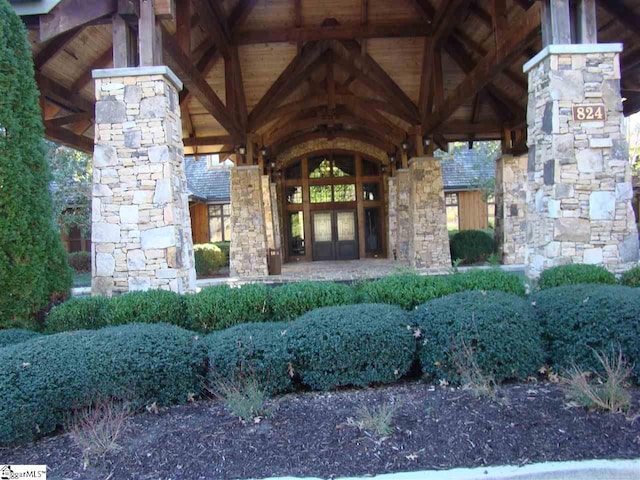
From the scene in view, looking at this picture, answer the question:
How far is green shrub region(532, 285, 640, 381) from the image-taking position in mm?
3602

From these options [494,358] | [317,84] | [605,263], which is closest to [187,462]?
[494,358]

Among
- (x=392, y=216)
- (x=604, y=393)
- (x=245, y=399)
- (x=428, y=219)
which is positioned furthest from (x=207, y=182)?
(x=604, y=393)

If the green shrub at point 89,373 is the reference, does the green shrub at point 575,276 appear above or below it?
above

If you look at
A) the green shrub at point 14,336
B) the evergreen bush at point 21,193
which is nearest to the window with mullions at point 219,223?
the evergreen bush at point 21,193

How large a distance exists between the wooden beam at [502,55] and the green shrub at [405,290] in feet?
13.5

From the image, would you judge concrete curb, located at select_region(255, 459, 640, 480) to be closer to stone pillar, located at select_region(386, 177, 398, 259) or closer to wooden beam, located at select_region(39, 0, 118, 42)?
wooden beam, located at select_region(39, 0, 118, 42)

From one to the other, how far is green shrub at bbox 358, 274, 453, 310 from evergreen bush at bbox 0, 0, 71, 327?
3.76 meters

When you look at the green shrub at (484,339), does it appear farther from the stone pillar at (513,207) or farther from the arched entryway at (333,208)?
the arched entryway at (333,208)

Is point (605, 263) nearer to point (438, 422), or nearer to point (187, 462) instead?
point (438, 422)

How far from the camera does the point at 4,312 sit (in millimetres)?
4734

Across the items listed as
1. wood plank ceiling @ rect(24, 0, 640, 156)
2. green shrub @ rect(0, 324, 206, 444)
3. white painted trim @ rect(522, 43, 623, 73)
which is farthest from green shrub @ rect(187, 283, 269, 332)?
white painted trim @ rect(522, 43, 623, 73)

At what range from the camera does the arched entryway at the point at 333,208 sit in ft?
59.5

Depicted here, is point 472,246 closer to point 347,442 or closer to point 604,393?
point 604,393

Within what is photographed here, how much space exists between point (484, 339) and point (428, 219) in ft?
29.3
